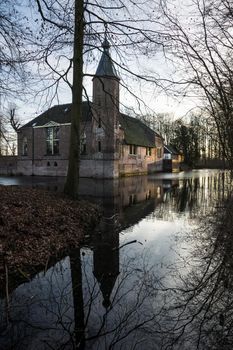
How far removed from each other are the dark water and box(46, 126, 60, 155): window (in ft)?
112

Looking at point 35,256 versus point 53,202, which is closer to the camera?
point 35,256

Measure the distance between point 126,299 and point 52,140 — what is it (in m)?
38.7

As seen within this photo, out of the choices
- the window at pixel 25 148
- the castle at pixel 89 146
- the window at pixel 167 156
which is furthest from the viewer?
the window at pixel 167 156

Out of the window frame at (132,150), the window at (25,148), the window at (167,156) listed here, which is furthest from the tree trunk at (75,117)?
the window at (167,156)

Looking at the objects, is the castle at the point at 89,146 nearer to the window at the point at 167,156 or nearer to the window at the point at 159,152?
the window at the point at 159,152

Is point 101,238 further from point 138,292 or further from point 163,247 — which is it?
point 138,292

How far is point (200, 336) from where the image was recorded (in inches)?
162

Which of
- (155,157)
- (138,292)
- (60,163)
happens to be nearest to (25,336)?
(138,292)

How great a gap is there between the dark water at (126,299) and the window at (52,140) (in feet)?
112

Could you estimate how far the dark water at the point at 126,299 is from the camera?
4.09 metres

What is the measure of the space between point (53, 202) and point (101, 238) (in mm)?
2488

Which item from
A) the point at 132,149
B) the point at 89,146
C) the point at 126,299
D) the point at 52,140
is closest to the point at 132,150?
the point at 132,149

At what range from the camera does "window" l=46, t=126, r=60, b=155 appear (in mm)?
41938

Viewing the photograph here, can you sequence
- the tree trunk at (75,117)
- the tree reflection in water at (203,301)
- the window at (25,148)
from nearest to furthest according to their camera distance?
the tree reflection in water at (203,301) < the tree trunk at (75,117) < the window at (25,148)
